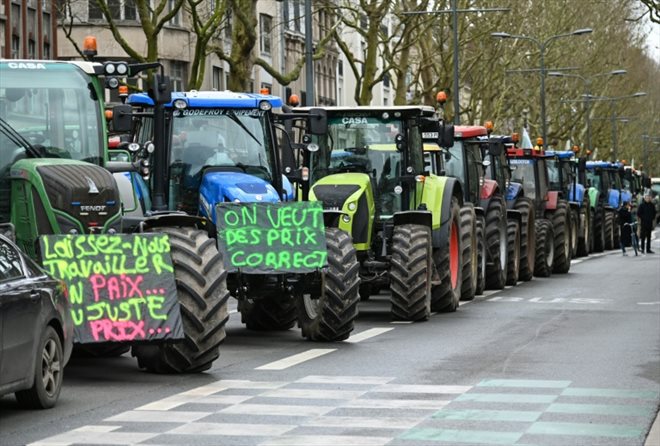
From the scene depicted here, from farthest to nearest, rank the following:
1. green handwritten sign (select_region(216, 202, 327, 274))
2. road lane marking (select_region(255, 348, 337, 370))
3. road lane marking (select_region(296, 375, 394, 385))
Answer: green handwritten sign (select_region(216, 202, 327, 274))
road lane marking (select_region(255, 348, 337, 370))
road lane marking (select_region(296, 375, 394, 385))

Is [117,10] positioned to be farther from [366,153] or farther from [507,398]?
[507,398]

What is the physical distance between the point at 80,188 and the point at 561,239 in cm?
2341

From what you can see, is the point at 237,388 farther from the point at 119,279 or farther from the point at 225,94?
the point at 225,94

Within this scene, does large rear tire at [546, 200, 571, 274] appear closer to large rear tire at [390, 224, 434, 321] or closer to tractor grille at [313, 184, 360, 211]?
large rear tire at [390, 224, 434, 321]

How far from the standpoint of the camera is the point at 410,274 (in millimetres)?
21891

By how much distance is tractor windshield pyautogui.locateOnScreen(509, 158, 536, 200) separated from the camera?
38.2m

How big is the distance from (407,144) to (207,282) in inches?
332

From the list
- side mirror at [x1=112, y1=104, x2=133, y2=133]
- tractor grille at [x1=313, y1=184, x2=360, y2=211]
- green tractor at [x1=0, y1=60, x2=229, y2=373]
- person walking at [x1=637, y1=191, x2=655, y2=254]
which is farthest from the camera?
person walking at [x1=637, y1=191, x2=655, y2=254]

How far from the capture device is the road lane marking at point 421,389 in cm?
Answer: 1437

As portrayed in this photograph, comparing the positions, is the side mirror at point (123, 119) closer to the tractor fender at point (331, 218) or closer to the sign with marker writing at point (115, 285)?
the sign with marker writing at point (115, 285)

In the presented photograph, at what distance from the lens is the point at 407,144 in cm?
2342

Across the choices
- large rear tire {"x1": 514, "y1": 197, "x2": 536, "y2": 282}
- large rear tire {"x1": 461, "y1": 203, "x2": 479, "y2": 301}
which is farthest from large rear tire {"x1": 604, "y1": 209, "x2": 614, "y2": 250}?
large rear tire {"x1": 461, "y1": 203, "x2": 479, "y2": 301}

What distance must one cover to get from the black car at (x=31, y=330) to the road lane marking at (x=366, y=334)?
6.21 meters

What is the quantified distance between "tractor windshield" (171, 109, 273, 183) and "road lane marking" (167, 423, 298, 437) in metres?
6.85
